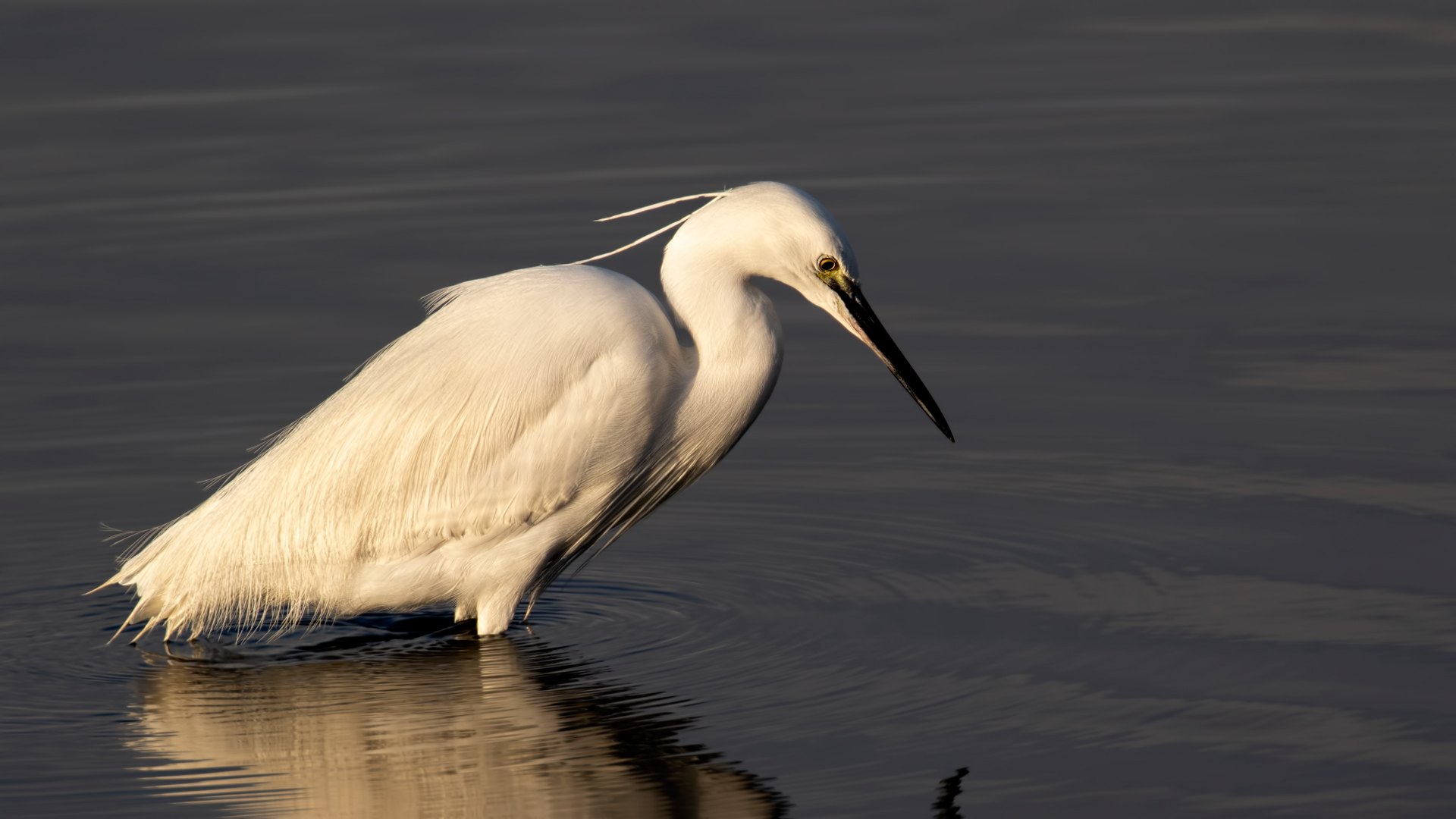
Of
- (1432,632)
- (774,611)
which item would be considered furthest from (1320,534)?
(774,611)

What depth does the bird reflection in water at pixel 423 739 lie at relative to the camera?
17.1 feet

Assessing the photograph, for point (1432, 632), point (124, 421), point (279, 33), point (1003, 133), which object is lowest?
point (1432, 632)

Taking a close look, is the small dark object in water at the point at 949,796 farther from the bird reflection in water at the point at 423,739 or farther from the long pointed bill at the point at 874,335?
the long pointed bill at the point at 874,335

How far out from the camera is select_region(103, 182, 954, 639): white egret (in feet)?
20.3

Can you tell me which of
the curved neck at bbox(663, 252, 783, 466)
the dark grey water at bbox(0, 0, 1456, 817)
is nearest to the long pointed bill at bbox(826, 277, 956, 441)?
the curved neck at bbox(663, 252, 783, 466)

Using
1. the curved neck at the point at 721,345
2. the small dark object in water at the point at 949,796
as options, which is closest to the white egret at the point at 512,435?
the curved neck at the point at 721,345

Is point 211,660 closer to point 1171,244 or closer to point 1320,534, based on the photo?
point 1320,534

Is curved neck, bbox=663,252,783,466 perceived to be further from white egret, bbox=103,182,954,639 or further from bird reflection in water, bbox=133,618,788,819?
bird reflection in water, bbox=133,618,788,819

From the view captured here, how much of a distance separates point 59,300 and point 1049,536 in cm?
541

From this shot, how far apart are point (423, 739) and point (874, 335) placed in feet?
6.21

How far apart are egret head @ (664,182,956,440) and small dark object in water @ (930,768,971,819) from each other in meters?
1.59

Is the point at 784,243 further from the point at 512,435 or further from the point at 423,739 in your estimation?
the point at 423,739

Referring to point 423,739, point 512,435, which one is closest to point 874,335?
point 512,435

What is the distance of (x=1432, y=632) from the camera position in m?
6.04
